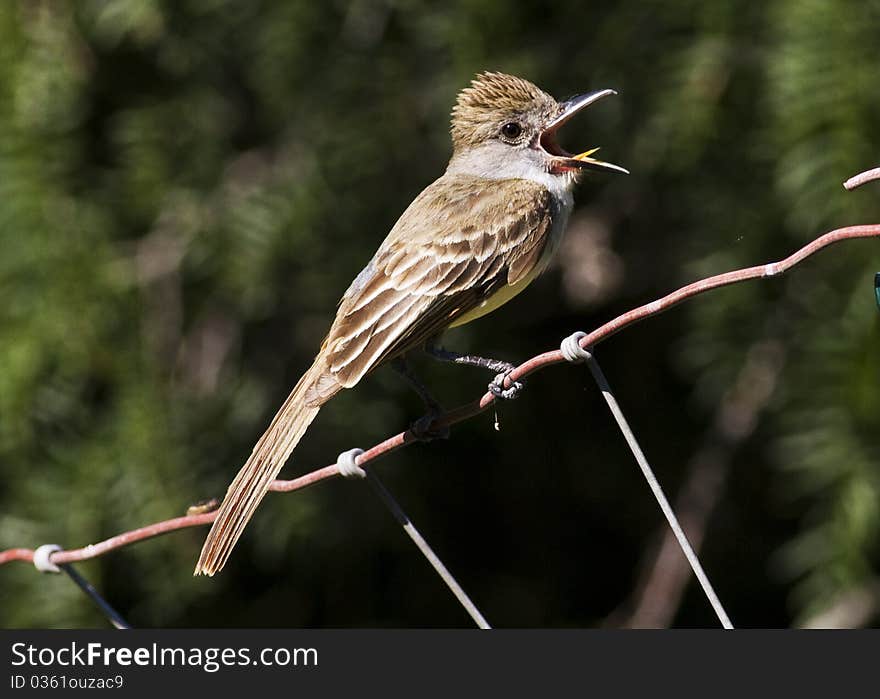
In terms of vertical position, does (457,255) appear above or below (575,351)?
above

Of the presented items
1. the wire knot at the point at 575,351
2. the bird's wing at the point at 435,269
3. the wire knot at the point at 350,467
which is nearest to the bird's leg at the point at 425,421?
the bird's wing at the point at 435,269

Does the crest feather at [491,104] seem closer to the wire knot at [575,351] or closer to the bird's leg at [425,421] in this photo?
the bird's leg at [425,421]

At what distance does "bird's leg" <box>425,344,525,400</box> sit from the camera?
3037mm

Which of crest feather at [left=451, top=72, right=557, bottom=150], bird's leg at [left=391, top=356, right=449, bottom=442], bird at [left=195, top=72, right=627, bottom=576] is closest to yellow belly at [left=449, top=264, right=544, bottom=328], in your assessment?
bird at [left=195, top=72, right=627, bottom=576]

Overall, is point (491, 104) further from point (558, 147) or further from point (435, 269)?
point (435, 269)

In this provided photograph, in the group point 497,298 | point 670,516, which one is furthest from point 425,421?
point 670,516

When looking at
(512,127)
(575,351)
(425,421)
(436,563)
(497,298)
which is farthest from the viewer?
(512,127)

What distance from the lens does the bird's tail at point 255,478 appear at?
9.78ft

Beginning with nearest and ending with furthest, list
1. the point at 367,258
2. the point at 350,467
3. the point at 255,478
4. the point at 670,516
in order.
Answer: the point at 670,516 → the point at 350,467 → the point at 255,478 → the point at 367,258

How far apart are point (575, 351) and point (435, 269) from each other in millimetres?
1140

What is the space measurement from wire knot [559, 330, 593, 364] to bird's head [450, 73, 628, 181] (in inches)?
63.3

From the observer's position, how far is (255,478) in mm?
3139

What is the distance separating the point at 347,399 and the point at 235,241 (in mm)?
675

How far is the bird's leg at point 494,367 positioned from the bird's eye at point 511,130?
28.7 inches
